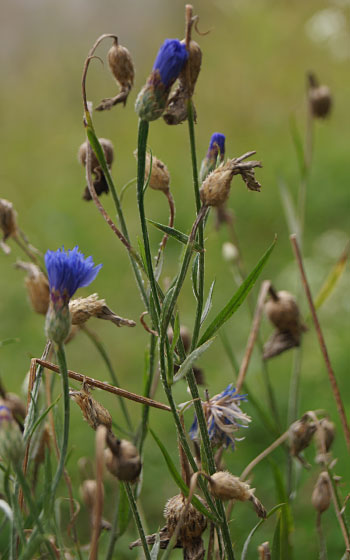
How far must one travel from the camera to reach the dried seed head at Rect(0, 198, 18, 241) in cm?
87

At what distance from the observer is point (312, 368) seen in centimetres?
172

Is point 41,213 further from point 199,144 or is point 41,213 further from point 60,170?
point 199,144

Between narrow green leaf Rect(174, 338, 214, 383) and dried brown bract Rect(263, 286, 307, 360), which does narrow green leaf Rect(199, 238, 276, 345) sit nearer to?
narrow green leaf Rect(174, 338, 214, 383)

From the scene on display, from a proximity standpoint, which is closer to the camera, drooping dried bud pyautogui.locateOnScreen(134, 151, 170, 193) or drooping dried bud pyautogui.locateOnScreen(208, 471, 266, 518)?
drooping dried bud pyautogui.locateOnScreen(208, 471, 266, 518)

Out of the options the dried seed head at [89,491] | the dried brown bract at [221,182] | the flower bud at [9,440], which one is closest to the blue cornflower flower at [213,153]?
the dried brown bract at [221,182]

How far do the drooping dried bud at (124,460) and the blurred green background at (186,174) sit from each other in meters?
0.49

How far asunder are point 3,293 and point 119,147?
130 cm

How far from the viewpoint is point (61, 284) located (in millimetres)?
568

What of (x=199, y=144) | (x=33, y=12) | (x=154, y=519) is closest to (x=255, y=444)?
(x=154, y=519)

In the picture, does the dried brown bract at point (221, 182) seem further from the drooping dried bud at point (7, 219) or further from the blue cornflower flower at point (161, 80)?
the drooping dried bud at point (7, 219)

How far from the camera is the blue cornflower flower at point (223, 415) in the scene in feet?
2.19

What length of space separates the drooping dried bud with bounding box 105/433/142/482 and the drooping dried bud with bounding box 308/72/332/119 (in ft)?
2.92

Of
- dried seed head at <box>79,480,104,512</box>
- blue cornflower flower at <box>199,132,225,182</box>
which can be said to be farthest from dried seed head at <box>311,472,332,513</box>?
blue cornflower flower at <box>199,132,225,182</box>

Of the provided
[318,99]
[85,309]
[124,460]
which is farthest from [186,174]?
[124,460]
